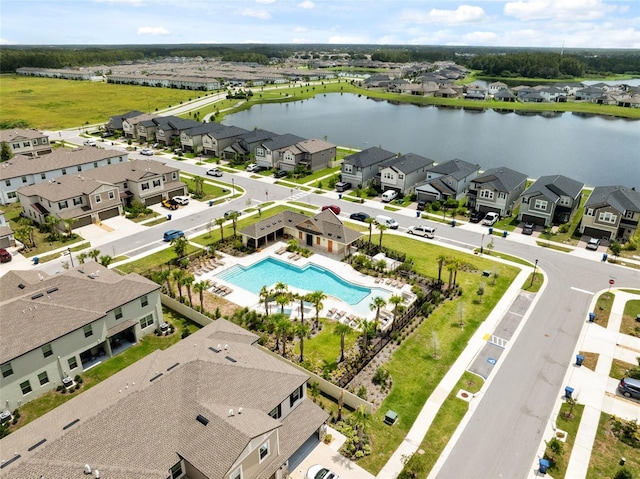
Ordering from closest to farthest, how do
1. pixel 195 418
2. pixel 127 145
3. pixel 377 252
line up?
pixel 195 418 < pixel 377 252 < pixel 127 145

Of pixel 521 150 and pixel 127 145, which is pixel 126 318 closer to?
pixel 127 145

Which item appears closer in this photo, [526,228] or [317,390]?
[317,390]

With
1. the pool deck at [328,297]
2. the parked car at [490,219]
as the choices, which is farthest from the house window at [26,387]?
the parked car at [490,219]

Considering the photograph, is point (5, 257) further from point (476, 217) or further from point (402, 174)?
point (476, 217)

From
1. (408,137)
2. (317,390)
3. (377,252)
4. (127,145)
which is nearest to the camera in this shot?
(317,390)

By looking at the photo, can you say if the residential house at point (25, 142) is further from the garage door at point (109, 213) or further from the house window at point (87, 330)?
the house window at point (87, 330)

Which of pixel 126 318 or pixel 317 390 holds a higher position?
pixel 126 318

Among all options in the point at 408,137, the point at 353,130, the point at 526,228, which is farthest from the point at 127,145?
the point at 526,228
